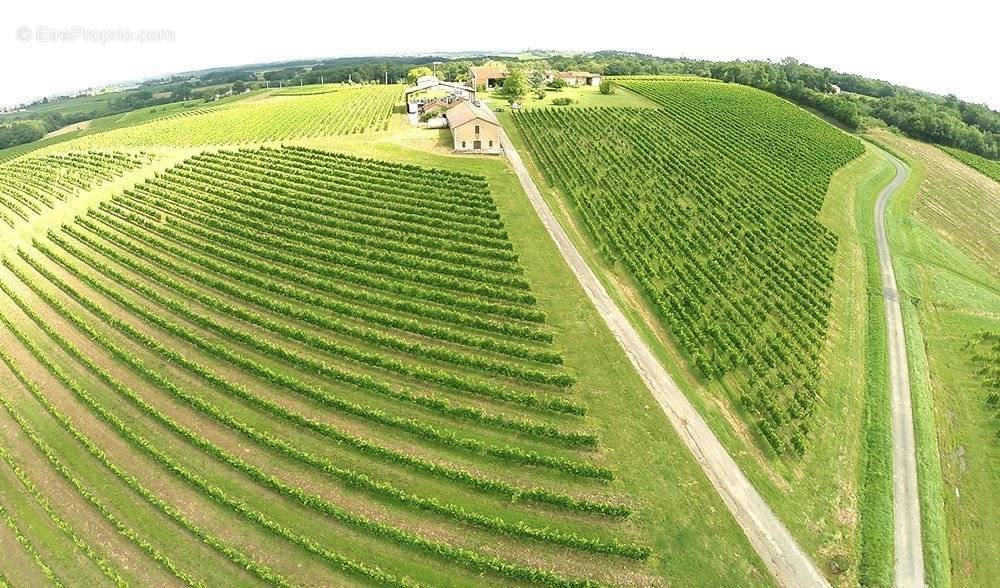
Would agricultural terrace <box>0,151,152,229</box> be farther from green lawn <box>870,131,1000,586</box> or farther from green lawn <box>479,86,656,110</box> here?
green lawn <box>870,131,1000,586</box>

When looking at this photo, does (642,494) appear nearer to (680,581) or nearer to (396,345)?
(680,581)

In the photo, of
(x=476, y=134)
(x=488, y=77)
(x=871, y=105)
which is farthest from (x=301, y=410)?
(x=871, y=105)

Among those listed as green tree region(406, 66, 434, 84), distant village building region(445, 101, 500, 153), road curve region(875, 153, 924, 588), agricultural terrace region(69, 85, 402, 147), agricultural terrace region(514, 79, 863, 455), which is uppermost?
green tree region(406, 66, 434, 84)

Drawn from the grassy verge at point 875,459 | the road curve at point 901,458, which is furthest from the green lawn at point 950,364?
the grassy verge at point 875,459

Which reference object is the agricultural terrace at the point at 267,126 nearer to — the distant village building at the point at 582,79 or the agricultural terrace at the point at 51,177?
the agricultural terrace at the point at 51,177

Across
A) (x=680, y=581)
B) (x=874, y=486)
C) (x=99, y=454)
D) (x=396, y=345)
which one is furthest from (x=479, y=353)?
(x=874, y=486)

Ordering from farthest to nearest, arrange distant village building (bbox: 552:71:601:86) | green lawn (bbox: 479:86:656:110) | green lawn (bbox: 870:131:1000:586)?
distant village building (bbox: 552:71:601:86) < green lawn (bbox: 479:86:656:110) < green lawn (bbox: 870:131:1000:586)

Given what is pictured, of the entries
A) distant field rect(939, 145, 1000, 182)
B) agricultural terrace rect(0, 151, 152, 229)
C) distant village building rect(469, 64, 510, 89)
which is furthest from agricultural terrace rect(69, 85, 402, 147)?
distant field rect(939, 145, 1000, 182)
